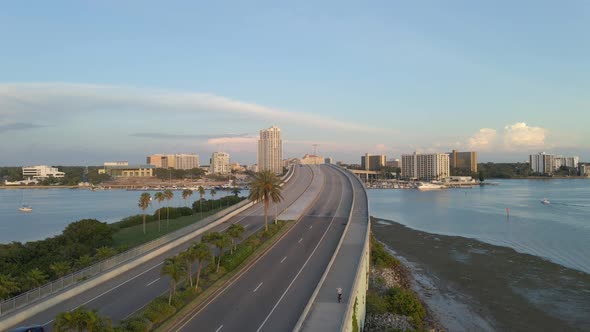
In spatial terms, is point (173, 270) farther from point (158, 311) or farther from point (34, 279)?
point (34, 279)

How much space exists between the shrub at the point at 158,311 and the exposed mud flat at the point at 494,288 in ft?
62.3

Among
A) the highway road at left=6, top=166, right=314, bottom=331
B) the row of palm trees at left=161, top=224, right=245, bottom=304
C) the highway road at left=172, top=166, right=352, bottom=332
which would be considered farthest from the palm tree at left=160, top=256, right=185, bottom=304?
the highway road at left=6, top=166, right=314, bottom=331

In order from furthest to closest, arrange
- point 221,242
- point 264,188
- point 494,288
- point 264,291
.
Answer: point 264,188, point 494,288, point 221,242, point 264,291

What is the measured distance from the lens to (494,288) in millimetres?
38250

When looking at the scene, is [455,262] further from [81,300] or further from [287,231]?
[81,300]

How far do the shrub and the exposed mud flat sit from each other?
62.3 ft

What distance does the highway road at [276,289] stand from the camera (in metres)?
19.8

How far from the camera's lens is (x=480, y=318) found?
3133cm

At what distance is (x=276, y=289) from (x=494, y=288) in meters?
23.3

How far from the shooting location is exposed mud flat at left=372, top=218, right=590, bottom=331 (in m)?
30.9

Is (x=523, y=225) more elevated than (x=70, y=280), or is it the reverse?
(x=70, y=280)

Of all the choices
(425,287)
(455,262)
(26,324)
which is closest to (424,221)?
(455,262)

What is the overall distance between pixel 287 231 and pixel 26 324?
979 inches

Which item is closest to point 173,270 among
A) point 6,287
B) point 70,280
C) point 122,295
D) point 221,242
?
point 122,295
